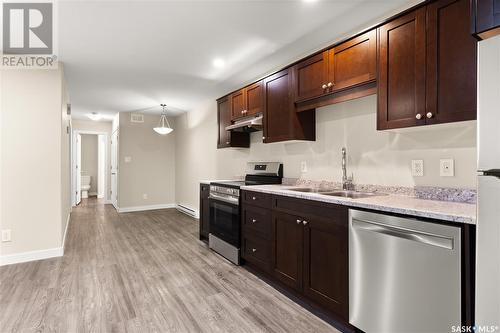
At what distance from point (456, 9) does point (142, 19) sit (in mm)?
2355

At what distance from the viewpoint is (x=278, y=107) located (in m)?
3.02

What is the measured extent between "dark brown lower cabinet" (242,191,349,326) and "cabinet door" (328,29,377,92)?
1.06 meters

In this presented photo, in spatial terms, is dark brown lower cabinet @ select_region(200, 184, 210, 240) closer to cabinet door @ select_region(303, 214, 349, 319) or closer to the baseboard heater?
the baseboard heater

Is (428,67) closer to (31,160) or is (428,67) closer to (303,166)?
(303,166)

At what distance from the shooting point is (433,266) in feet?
4.54

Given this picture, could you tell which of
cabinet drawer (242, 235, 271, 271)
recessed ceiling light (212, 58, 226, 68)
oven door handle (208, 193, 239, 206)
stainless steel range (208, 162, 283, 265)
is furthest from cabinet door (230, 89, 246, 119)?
cabinet drawer (242, 235, 271, 271)

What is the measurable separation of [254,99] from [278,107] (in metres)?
0.53

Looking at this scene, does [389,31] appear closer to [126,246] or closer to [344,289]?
[344,289]

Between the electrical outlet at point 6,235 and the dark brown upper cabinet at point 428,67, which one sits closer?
the dark brown upper cabinet at point 428,67

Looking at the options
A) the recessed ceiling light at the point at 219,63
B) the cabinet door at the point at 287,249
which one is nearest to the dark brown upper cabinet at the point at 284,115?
the recessed ceiling light at the point at 219,63

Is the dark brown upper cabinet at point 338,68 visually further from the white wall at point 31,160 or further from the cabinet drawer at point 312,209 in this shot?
the white wall at point 31,160

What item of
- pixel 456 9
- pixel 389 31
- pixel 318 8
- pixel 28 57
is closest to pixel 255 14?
pixel 318 8

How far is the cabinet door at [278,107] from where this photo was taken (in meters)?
2.89

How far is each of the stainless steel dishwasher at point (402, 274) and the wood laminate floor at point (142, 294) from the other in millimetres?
437
